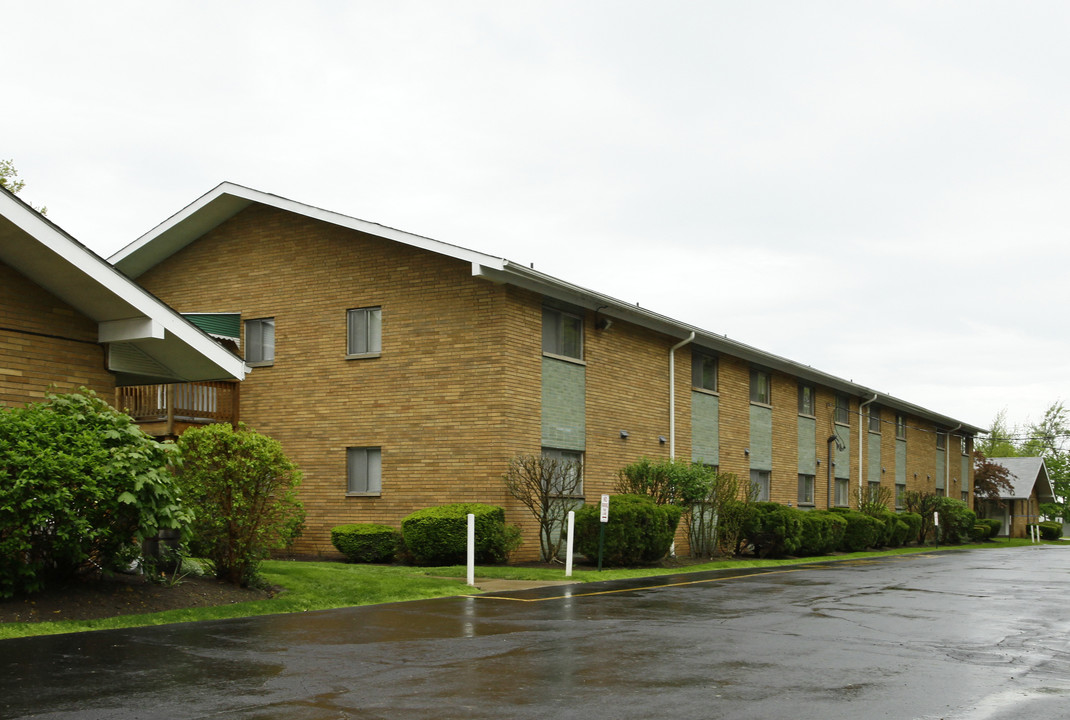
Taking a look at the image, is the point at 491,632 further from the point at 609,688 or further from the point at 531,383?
the point at 531,383

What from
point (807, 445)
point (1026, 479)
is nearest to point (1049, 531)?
point (1026, 479)

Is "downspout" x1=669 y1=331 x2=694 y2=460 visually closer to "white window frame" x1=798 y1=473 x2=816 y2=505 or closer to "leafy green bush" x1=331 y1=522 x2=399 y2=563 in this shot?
"leafy green bush" x1=331 y1=522 x2=399 y2=563

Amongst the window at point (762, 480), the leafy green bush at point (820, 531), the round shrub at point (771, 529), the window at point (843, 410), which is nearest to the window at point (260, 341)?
the round shrub at point (771, 529)

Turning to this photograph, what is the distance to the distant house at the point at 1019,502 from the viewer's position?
6944cm

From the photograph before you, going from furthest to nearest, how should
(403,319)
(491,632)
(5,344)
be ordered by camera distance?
(403,319) → (5,344) → (491,632)

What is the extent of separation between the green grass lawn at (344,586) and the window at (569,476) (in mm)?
1814

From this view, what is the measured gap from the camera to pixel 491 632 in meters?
11.5

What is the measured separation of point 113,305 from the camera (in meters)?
13.9

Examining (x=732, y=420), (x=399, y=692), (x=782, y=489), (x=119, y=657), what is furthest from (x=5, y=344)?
(x=782, y=489)

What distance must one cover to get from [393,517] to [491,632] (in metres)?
12.2

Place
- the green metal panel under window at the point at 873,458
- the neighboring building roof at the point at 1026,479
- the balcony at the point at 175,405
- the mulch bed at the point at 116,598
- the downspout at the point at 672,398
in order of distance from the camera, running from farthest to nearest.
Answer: the neighboring building roof at the point at 1026,479, the green metal panel under window at the point at 873,458, the downspout at the point at 672,398, the balcony at the point at 175,405, the mulch bed at the point at 116,598

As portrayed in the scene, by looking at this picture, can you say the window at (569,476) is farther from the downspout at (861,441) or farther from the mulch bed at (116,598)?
the downspout at (861,441)

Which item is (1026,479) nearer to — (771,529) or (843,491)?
(843,491)

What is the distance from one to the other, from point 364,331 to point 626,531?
7.38 m
